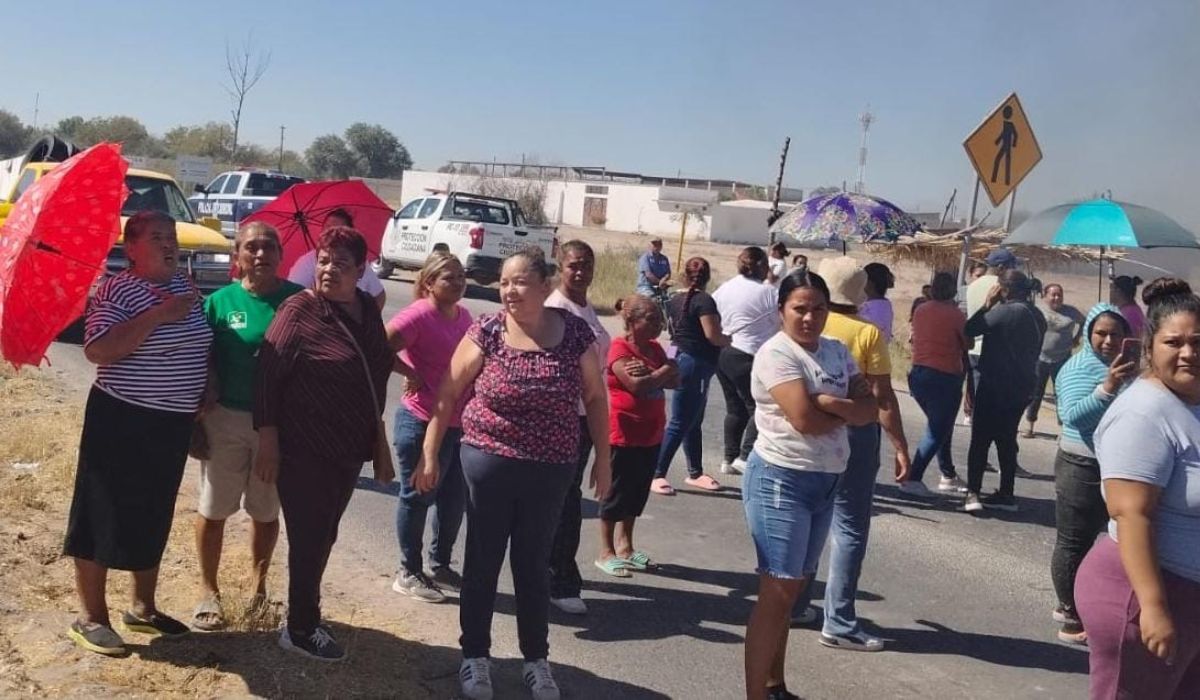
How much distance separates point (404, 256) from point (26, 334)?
65.8 ft

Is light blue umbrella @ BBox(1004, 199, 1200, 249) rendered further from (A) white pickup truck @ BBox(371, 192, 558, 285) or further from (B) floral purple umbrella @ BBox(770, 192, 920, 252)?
(A) white pickup truck @ BBox(371, 192, 558, 285)

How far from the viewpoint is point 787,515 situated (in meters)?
4.67

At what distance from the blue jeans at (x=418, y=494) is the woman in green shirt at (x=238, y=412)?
0.78 meters

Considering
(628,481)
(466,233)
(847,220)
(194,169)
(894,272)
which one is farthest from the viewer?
(894,272)

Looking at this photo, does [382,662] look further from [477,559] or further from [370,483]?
[370,483]

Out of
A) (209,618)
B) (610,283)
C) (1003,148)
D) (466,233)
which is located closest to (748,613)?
(209,618)

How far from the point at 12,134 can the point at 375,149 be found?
26.7 metres

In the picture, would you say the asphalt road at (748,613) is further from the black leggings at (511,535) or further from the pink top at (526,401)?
the pink top at (526,401)

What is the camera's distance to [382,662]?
5051mm

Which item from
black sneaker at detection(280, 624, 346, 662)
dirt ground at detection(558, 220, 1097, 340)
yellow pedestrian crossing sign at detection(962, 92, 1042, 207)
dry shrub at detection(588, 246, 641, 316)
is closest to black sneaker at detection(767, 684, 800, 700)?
black sneaker at detection(280, 624, 346, 662)

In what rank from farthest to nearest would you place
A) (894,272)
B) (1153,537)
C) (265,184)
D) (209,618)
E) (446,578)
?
(894,272) < (265,184) < (446,578) < (209,618) < (1153,537)

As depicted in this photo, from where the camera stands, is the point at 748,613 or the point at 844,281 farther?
the point at 748,613

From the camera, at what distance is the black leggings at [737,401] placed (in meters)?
9.00

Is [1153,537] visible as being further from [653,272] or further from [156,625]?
[653,272]
